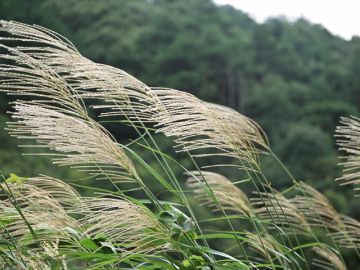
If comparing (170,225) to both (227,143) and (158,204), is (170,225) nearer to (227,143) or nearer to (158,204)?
(158,204)

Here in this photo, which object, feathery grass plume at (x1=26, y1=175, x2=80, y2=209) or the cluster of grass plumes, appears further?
feathery grass plume at (x1=26, y1=175, x2=80, y2=209)

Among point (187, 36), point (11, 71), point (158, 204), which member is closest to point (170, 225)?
point (158, 204)

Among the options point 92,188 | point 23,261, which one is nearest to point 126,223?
point 92,188

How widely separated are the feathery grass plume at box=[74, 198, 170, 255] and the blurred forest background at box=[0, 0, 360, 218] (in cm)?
1990

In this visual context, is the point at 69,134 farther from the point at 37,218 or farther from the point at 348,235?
the point at 348,235

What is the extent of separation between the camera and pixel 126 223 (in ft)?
3.80

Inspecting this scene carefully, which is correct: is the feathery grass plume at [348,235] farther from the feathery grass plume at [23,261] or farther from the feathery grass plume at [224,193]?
the feathery grass plume at [23,261]

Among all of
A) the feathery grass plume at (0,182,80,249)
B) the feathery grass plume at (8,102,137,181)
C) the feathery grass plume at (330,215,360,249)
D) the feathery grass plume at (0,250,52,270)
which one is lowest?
the feathery grass plume at (330,215,360,249)

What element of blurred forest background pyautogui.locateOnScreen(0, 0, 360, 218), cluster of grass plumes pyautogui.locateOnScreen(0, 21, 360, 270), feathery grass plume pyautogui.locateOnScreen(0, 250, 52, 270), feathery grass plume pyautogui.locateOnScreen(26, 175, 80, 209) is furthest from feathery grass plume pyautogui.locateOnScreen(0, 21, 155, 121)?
blurred forest background pyautogui.locateOnScreen(0, 0, 360, 218)

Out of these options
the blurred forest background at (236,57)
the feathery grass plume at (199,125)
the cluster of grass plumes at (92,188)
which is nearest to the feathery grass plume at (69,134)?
the cluster of grass plumes at (92,188)

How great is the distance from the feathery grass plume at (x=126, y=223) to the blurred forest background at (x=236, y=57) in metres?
19.9

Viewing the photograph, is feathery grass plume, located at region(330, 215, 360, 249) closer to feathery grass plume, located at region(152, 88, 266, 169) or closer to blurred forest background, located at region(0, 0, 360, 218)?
feathery grass plume, located at region(152, 88, 266, 169)

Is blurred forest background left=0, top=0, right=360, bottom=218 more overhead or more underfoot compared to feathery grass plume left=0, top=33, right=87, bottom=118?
more underfoot

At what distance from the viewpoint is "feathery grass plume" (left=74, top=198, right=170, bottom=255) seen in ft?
3.58
